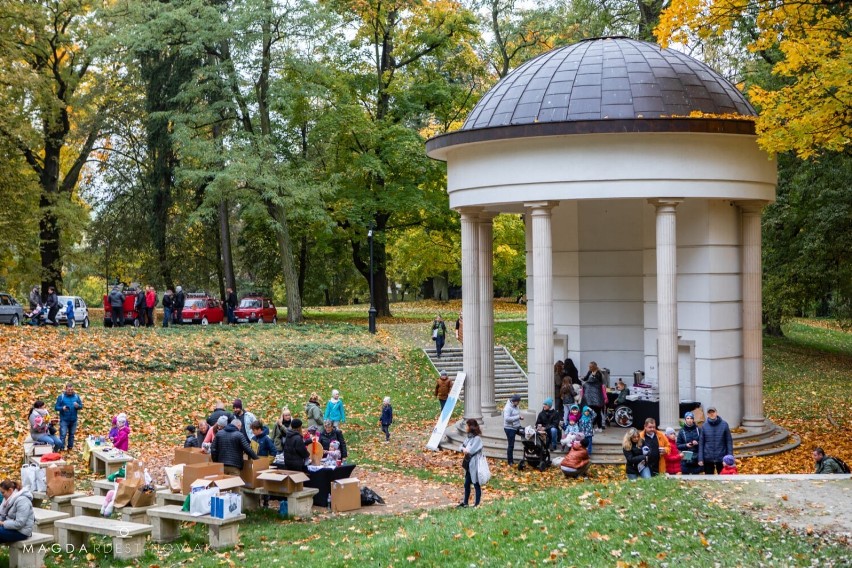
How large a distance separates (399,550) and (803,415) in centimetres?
1828

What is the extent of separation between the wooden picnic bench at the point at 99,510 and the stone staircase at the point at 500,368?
1827 cm

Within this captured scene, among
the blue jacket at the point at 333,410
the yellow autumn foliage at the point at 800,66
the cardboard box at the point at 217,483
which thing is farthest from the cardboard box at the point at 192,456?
the yellow autumn foliage at the point at 800,66

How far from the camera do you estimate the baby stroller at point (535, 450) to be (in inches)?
771

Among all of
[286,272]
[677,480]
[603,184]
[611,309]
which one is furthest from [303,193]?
[677,480]

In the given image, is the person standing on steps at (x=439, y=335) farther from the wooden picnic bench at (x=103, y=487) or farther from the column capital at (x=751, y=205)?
the wooden picnic bench at (x=103, y=487)

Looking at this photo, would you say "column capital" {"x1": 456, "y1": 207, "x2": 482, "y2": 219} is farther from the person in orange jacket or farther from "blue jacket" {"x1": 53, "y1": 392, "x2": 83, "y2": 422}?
"blue jacket" {"x1": 53, "y1": 392, "x2": 83, "y2": 422}

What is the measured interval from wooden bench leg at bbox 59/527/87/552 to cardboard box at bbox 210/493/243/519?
6.73 feet

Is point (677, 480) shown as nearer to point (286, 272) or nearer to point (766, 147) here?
point (766, 147)

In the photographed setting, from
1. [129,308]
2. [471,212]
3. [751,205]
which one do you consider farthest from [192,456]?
[129,308]

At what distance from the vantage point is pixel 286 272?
4259cm

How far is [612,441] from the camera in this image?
21.0m

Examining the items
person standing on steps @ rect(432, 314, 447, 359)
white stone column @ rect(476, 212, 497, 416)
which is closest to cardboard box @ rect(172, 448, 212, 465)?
white stone column @ rect(476, 212, 497, 416)

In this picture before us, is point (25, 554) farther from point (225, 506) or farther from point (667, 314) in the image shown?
point (667, 314)

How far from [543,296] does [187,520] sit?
10.3 m
